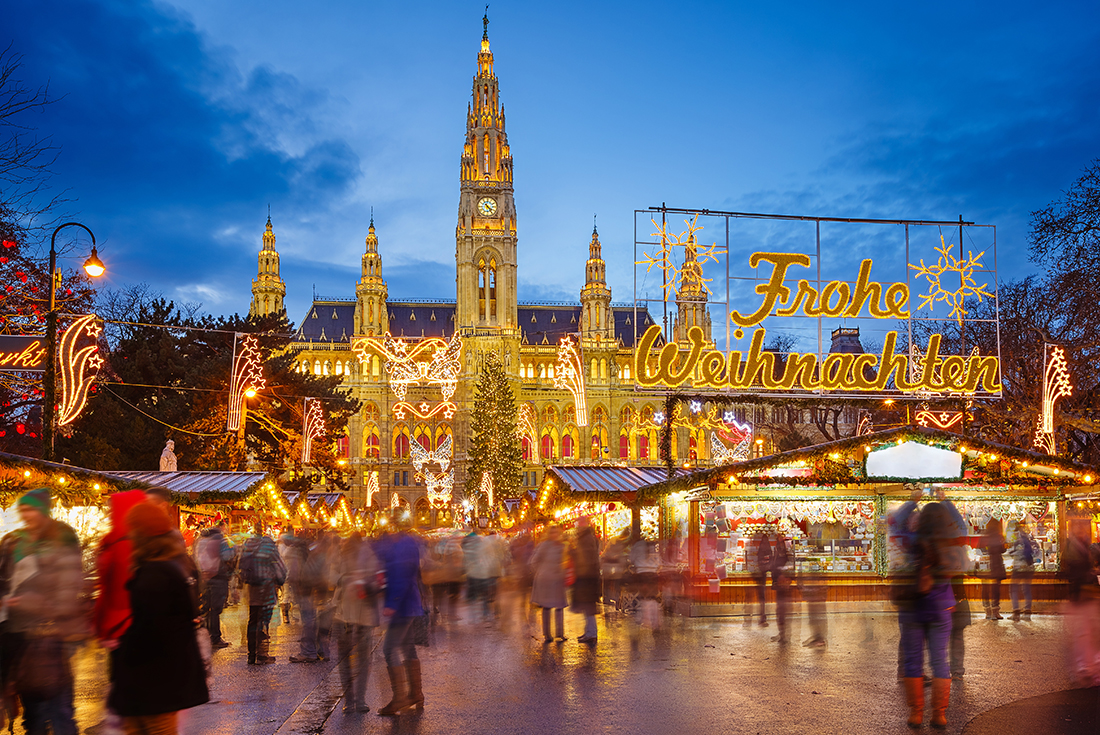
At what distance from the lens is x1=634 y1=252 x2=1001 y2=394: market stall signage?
65.1ft

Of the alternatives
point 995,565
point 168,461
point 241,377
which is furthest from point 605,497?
point 168,461

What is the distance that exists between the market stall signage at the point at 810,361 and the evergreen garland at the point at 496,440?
47092 mm

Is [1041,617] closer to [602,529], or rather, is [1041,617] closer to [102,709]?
[602,529]

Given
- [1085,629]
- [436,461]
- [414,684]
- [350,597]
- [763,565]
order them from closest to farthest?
1. [1085,629]
2. [414,684]
3. [350,597]
4. [763,565]
5. [436,461]

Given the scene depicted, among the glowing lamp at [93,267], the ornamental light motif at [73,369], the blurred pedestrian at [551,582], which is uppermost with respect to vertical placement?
the glowing lamp at [93,267]

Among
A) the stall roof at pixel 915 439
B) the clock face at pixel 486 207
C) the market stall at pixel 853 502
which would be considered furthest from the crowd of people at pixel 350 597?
the clock face at pixel 486 207

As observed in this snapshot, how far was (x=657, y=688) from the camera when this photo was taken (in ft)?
30.7

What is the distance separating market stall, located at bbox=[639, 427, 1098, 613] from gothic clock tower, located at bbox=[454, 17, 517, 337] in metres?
64.1

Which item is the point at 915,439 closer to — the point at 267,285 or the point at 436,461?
the point at 436,461

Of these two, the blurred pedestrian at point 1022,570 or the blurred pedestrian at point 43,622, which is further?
the blurred pedestrian at point 1022,570

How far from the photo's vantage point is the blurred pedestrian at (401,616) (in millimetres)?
8406

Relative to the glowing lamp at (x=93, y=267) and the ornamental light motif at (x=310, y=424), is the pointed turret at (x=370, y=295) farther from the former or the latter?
the glowing lamp at (x=93, y=267)

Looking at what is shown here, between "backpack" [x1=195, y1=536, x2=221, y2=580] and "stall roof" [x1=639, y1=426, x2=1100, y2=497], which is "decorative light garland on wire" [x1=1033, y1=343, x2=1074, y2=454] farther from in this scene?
"backpack" [x1=195, y1=536, x2=221, y2=580]

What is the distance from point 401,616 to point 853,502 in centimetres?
1198
